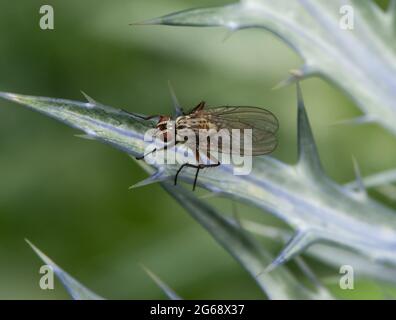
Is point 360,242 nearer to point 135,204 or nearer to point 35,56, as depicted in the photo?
point 135,204

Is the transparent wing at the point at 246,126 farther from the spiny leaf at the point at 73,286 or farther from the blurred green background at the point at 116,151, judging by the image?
the blurred green background at the point at 116,151

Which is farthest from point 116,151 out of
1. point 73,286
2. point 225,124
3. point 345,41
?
point 73,286

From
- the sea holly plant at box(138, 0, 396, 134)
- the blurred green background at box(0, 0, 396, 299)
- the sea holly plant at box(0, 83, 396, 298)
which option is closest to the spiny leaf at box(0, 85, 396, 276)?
the sea holly plant at box(0, 83, 396, 298)

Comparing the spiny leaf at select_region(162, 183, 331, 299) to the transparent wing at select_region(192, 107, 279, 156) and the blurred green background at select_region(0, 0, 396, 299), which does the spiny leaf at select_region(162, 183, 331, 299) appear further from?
the blurred green background at select_region(0, 0, 396, 299)

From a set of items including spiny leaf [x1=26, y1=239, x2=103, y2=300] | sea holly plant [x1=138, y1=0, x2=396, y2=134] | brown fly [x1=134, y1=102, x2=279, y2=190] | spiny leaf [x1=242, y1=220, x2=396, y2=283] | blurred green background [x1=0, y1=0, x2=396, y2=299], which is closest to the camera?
spiny leaf [x1=26, y1=239, x2=103, y2=300]

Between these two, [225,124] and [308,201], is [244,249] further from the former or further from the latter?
→ [225,124]

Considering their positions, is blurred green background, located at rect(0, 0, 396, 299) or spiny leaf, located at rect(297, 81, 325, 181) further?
blurred green background, located at rect(0, 0, 396, 299)
